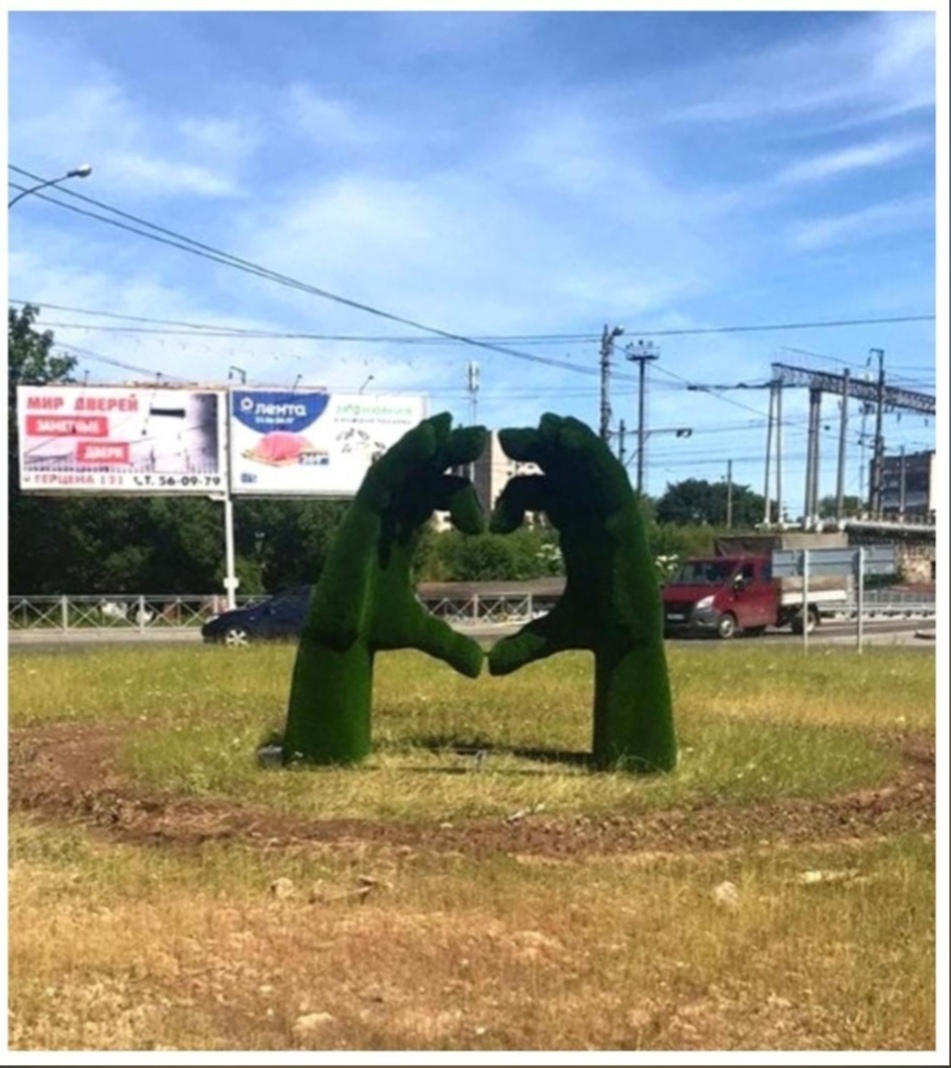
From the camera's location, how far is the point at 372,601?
9.15 meters

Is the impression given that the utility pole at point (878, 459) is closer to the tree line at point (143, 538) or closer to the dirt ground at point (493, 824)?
the tree line at point (143, 538)

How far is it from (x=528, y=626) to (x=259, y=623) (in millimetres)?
17412

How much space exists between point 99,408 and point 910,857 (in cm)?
2967

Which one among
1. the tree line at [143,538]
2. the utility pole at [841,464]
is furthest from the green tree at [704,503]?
the tree line at [143,538]

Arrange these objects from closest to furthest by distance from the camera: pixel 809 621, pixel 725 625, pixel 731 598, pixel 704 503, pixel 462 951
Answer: pixel 462 951 < pixel 725 625 < pixel 731 598 < pixel 809 621 < pixel 704 503

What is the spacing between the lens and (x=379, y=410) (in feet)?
117

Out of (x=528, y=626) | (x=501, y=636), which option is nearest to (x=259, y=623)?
(x=501, y=636)

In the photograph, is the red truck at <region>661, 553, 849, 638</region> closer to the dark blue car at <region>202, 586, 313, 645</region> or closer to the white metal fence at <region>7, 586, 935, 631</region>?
the white metal fence at <region>7, 586, 935, 631</region>

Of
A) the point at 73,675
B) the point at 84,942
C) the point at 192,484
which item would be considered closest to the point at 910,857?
the point at 84,942

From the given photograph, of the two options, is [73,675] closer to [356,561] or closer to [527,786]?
[356,561]

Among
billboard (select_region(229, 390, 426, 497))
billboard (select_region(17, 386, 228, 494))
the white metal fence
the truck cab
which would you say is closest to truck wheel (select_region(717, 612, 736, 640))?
the truck cab

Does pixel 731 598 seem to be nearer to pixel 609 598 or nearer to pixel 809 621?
pixel 809 621

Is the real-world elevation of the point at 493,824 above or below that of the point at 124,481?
Answer: below

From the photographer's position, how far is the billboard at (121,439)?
32656 millimetres
